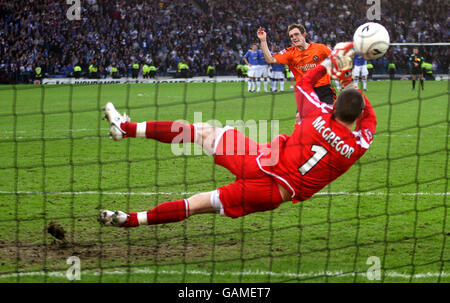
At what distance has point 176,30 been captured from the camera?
39.3 metres

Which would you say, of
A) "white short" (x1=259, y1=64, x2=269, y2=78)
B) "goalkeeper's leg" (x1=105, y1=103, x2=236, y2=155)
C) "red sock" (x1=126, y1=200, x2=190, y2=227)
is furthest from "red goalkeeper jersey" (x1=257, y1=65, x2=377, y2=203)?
"white short" (x1=259, y1=64, x2=269, y2=78)

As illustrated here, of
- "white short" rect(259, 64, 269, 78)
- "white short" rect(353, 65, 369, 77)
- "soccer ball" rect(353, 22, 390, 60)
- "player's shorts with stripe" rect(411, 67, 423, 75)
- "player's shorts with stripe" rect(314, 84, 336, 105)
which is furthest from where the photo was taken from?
"white short" rect(259, 64, 269, 78)

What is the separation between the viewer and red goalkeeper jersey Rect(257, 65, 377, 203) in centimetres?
475

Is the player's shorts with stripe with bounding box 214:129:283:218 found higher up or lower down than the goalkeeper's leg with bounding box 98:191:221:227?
higher up

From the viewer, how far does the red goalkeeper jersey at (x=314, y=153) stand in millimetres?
4750

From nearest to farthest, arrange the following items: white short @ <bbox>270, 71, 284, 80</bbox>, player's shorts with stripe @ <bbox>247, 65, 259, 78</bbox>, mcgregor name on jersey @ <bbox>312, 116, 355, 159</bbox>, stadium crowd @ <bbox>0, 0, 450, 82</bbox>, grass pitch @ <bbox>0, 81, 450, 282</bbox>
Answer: mcgregor name on jersey @ <bbox>312, 116, 355, 159</bbox>, grass pitch @ <bbox>0, 81, 450, 282</bbox>, white short @ <bbox>270, 71, 284, 80</bbox>, player's shorts with stripe @ <bbox>247, 65, 259, 78</bbox>, stadium crowd @ <bbox>0, 0, 450, 82</bbox>

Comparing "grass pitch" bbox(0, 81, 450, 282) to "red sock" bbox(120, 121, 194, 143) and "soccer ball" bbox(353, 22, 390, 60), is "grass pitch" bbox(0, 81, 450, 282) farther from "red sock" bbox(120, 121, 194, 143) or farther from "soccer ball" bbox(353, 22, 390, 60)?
"red sock" bbox(120, 121, 194, 143)

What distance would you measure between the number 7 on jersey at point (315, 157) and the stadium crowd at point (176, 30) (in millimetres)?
30028

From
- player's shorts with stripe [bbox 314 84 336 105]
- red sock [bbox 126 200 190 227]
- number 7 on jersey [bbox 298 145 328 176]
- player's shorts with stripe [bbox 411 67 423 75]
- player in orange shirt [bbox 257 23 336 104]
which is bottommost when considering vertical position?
red sock [bbox 126 200 190 227]

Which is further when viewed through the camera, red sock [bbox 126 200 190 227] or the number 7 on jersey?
red sock [bbox 126 200 190 227]

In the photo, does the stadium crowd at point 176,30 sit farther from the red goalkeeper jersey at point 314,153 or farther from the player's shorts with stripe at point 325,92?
the red goalkeeper jersey at point 314,153

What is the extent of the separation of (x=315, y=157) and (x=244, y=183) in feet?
2.22

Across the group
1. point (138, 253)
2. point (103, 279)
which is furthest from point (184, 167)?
point (103, 279)

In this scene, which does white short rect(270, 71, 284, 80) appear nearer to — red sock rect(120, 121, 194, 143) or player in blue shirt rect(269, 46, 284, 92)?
player in blue shirt rect(269, 46, 284, 92)
